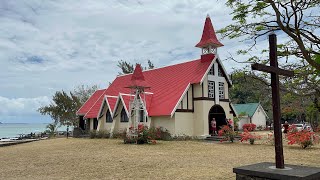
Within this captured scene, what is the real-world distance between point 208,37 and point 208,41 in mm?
625

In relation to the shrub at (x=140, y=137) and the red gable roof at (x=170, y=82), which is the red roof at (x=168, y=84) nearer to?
the red gable roof at (x=170, y=82)

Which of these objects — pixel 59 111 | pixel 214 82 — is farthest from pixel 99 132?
pixel 59 111

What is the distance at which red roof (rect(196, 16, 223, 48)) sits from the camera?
28891 mm

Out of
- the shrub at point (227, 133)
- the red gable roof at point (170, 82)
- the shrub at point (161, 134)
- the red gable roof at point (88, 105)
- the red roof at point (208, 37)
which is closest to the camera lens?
the shrub at point (227, 133)

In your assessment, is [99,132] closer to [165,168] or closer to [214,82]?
[214,82]

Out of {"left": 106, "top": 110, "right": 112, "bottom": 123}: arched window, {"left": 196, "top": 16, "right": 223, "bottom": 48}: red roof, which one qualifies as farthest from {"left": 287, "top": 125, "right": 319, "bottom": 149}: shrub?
{"left": 106, "top": 110, "right": 112, "bottom": 123}: arched window

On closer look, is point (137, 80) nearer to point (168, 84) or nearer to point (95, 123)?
point (168, 84)

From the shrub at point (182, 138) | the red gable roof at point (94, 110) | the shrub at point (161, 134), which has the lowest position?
the shrub at point (182, 138)

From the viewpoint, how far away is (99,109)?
112 ft

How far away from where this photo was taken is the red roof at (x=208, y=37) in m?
28.9

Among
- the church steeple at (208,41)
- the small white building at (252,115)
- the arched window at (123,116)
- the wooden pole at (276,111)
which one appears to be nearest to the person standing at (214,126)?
the church steeple at (208,41)

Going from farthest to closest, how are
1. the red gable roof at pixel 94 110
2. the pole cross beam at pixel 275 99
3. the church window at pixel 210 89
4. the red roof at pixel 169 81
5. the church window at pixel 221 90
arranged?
1. the red gable roof at pixel 94 110
2. the church window at pixel 221 90
3. the church window at pixel 210 89
4. the red roof at pixel 169 81
5. the pole cross beam at pixel 275 99

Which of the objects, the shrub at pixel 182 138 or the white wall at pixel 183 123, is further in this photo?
the white wall at pixel 183 123

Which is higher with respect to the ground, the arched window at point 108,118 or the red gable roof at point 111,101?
the red gable roof at point 111,101
